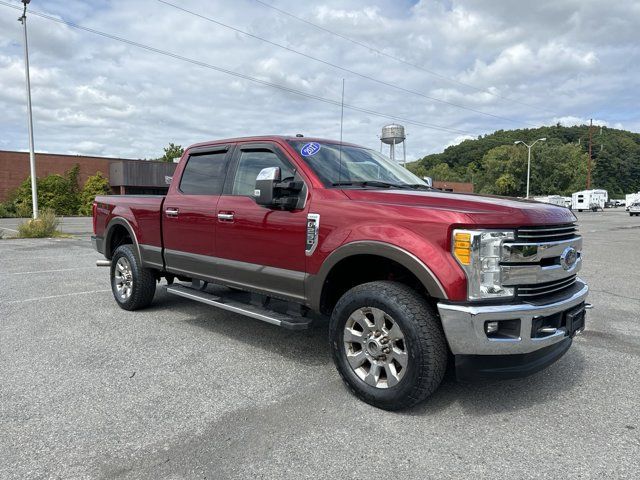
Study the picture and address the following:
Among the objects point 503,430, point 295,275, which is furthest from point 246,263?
point 503,430

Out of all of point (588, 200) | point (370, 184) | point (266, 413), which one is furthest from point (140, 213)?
point (588, 200)

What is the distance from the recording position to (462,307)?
9.61 feet

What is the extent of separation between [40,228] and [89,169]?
1132 inches

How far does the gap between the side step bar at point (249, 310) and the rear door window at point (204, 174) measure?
1.05 meters

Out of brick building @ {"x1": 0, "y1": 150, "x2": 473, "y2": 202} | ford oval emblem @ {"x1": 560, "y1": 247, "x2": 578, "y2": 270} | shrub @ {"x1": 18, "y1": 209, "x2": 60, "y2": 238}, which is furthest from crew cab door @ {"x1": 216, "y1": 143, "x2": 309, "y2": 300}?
brick building @ {"x1": 0, "y1": 150, "x2": 473, "y2": 202}

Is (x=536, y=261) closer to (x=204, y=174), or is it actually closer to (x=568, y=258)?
(x=568, y=258)

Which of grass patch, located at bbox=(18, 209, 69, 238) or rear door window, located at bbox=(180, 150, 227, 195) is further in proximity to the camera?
grass patch, located at bbox=(18, 209, 69, 238)

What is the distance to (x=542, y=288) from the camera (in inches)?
125

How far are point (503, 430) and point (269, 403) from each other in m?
1.57

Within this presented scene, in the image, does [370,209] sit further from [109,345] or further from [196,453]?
[109,345]

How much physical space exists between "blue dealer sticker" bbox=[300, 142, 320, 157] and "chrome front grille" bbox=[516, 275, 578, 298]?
208 centimetres

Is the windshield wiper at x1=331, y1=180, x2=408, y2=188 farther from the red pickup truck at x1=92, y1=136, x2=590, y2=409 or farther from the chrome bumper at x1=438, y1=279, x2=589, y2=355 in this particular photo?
the chrome bumper at x1=438, y1=279, x2=589, y2=355

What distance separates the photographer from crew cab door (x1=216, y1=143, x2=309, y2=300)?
3.89 metres

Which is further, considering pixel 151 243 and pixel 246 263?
pixel 151 243
